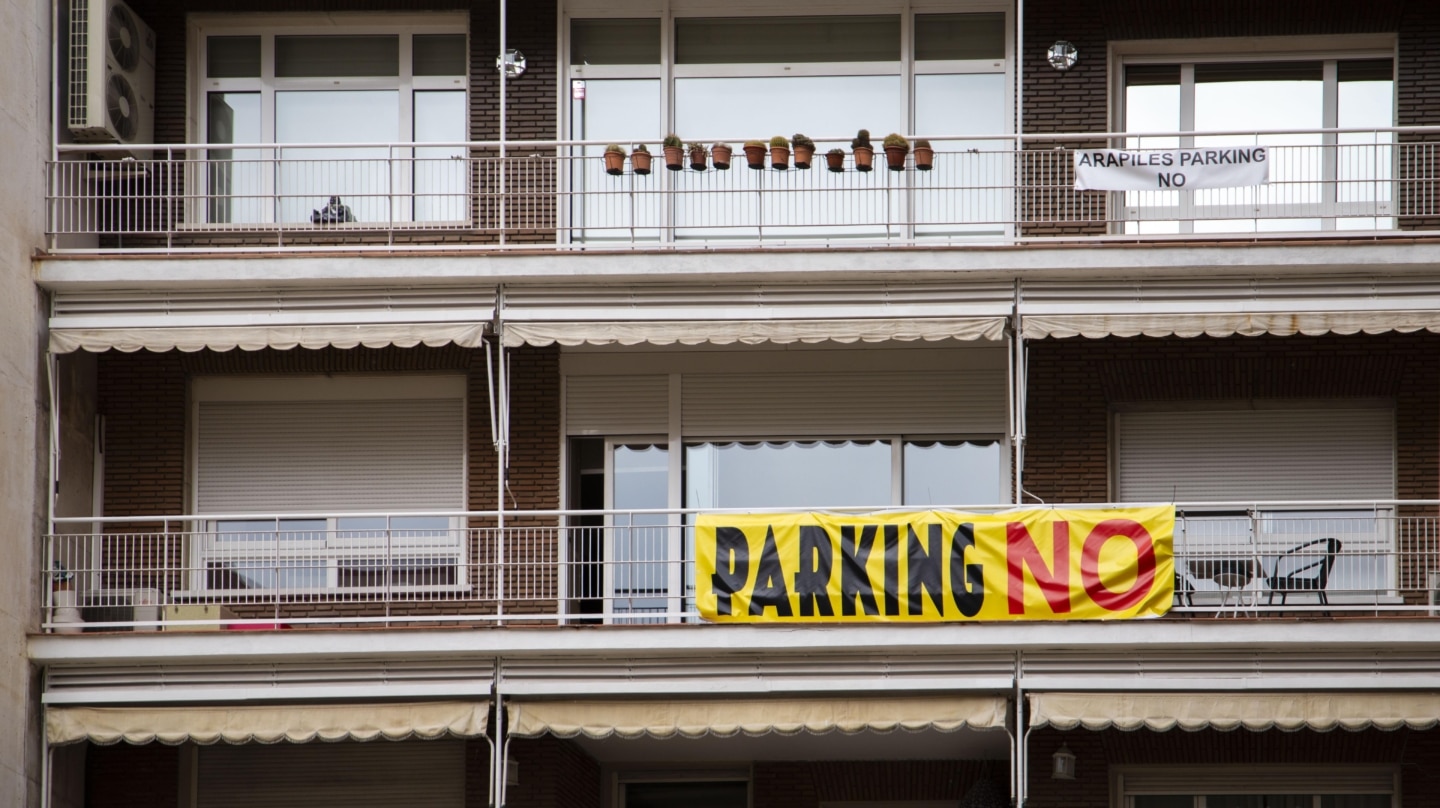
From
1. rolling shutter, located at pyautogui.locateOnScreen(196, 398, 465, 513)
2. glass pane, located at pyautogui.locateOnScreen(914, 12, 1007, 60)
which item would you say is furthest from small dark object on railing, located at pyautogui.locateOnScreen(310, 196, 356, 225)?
glass pane, located at pyautogui.locateOnScreen(914, 12, 1007, 60)

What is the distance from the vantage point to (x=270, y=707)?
56.7ft

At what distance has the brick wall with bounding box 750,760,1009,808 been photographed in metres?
19.5

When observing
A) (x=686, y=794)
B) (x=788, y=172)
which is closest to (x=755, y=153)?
(x=788, y=172)

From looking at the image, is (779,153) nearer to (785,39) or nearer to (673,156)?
(673,156)

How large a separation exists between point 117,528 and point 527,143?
5.30m

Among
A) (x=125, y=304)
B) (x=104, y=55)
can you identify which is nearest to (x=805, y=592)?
(x=125, y=304)

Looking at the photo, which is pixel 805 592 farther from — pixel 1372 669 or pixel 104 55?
pixel 104 55

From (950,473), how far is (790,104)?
12.6 ft

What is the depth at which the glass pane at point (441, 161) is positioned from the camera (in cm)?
1953

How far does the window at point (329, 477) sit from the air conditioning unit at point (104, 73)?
248 cm

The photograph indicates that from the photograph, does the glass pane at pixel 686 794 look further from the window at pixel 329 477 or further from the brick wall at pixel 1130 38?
the brick wall at pixel 1130 38

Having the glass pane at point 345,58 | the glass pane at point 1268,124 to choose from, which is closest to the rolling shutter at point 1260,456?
the glass pane at point 1268,124

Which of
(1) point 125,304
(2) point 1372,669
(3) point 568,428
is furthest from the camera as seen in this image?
(3) point 568,428

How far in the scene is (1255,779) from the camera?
18.7 m
